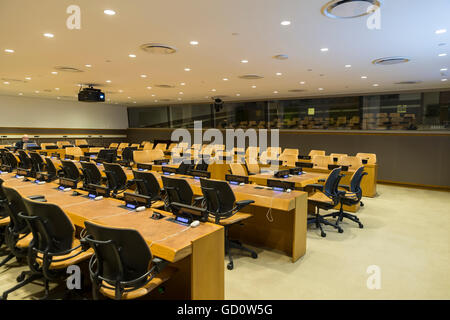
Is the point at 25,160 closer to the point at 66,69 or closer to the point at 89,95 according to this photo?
the point at 66,69

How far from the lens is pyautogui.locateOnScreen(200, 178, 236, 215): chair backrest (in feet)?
10.9

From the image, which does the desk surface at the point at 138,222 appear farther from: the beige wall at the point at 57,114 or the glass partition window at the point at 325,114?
the beige wall at the point at 57,114

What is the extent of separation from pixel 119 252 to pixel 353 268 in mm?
2888

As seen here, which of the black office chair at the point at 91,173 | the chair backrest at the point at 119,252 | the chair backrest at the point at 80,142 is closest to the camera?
the chair backrest at the point at 119,252

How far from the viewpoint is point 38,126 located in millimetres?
13711

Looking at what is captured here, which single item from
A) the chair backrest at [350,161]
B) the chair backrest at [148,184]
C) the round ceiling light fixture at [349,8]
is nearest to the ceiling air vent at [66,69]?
the chair backrest at [148,184]

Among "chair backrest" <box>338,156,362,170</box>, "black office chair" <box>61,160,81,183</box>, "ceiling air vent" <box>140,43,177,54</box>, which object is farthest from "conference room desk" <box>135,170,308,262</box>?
"chair backrest" <box>338,156,362,170</box>

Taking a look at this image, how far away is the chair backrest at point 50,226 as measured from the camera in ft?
7.32

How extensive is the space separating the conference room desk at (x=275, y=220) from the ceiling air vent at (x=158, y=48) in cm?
234

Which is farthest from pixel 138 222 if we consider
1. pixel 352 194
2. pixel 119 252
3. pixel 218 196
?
pixel 352 194

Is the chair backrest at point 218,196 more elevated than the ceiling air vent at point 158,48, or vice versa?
the ceiling air vent at point 158,48

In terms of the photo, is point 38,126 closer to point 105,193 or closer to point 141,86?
point 141,86

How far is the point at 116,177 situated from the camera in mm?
4863

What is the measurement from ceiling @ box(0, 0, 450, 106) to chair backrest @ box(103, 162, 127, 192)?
2.06 metres
